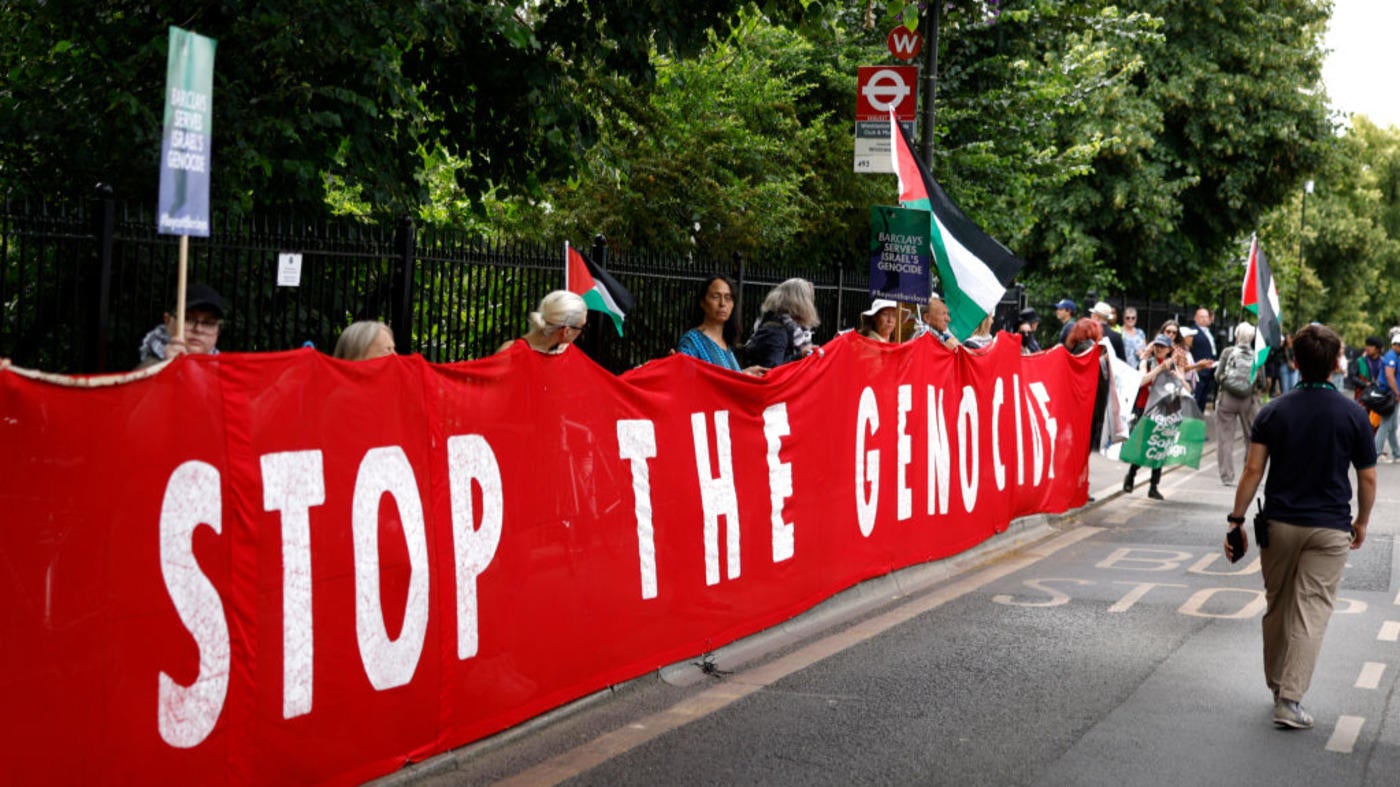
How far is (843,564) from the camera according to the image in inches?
398

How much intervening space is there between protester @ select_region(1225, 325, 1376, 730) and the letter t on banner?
4.81 meters

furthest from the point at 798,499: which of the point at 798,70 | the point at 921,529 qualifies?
the point at 798,70

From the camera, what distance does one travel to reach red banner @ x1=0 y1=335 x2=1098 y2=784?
462 cm

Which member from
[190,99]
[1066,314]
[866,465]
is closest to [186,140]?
[190,99]

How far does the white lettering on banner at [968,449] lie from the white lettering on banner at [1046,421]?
163 cm

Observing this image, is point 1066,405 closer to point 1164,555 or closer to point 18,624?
point 1164,555

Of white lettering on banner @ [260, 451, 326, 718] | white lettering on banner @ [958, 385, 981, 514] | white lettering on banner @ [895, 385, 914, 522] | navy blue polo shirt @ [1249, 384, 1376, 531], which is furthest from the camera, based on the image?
white lettering on banner @ [958, 385, 981, 514]

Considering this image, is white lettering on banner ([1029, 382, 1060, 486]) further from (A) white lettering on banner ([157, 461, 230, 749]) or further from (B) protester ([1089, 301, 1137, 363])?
(A) white lettering on banner ([157, 461, 230, 749])

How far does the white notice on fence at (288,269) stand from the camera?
24.9 ft

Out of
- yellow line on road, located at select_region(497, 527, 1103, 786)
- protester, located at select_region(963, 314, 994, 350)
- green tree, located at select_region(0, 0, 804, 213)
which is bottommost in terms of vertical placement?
yellow line on road, located at select_region(497, 527, 1103, 786)

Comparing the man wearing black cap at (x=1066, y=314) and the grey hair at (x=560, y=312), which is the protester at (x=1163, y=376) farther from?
the grey hair at (x=560, y=312)

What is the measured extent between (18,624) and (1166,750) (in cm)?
450

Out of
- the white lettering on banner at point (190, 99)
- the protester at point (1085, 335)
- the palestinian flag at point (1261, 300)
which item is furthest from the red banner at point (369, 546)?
the palestinian flag at point (1261, 300)

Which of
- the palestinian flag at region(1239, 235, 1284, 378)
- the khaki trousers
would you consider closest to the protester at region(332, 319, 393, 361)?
the khaki trousers
